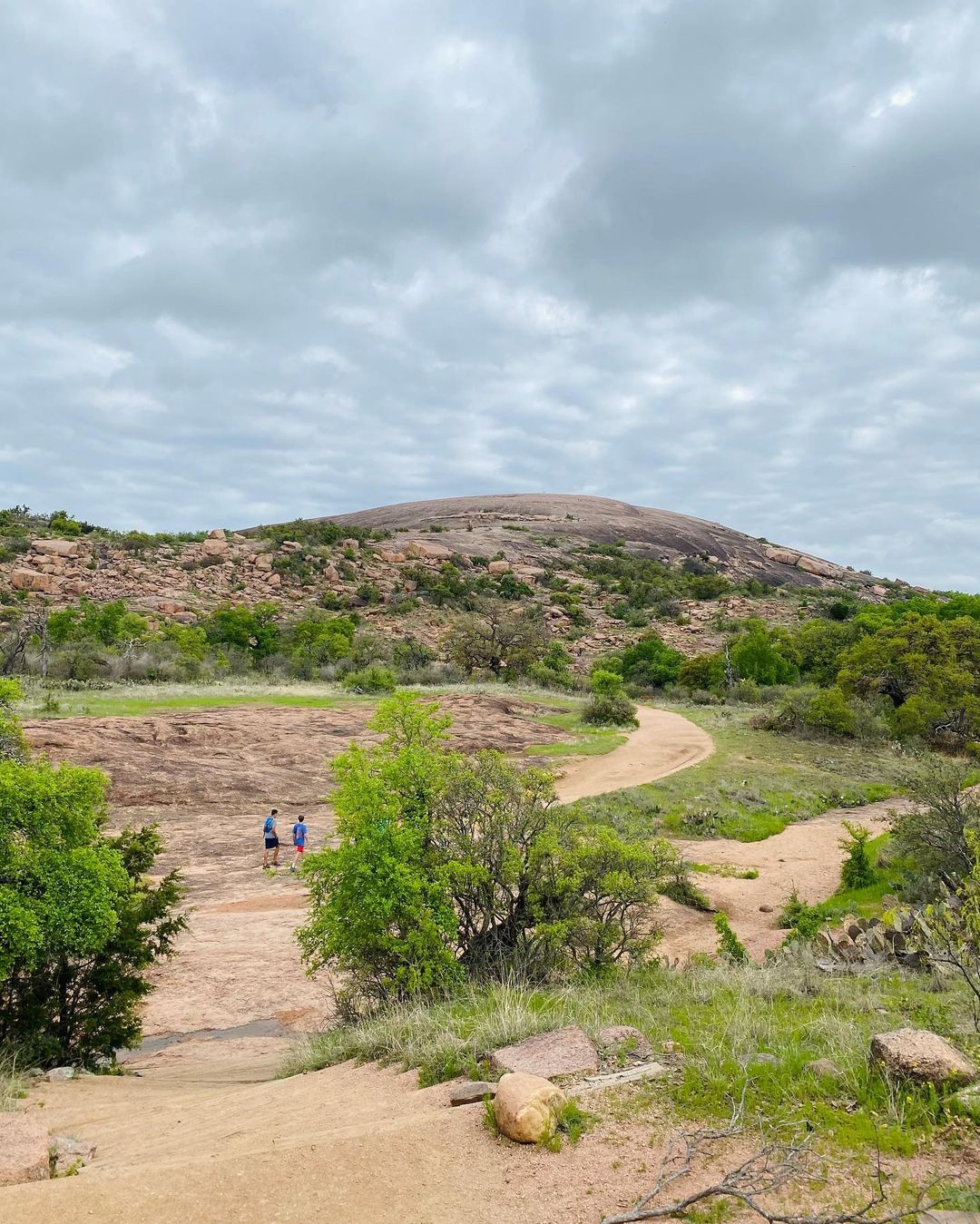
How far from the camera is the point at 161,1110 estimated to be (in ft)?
18.7

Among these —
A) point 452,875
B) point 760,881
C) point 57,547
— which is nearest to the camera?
point 452,875

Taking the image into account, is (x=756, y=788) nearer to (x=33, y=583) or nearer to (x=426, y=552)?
(x=33, y=583)

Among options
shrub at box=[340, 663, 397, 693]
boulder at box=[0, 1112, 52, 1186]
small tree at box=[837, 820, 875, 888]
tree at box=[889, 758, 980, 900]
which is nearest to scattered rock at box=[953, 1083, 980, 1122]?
boulder at box=[0, 1112, 52, 1186]

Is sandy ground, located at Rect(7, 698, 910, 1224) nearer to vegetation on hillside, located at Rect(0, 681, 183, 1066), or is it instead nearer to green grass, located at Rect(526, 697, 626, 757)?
vegetation on hillside, located at Rect(0, 681, 183, 1066)

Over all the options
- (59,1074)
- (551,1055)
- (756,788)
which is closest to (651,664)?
(756,788)

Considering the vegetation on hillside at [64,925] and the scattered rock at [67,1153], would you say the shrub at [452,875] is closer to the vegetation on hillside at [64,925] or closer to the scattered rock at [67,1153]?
the vegetation on hillside at [64,925]

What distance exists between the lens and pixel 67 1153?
4656 mm

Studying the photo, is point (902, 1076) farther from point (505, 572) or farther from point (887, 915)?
point (505, 572)

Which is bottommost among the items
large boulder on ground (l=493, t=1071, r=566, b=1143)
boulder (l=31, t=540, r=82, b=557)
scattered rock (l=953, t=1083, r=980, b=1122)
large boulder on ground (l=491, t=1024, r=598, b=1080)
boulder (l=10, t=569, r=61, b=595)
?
large boulder on ground (l=491, t=1024, r=598, b=1080)

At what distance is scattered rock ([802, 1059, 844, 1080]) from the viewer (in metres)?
4.37

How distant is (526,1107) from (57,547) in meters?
65.2

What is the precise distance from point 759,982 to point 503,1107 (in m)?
4.09

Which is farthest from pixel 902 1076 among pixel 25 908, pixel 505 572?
pixel 505 572

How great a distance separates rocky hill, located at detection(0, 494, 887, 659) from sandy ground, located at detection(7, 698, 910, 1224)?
40.1 m
